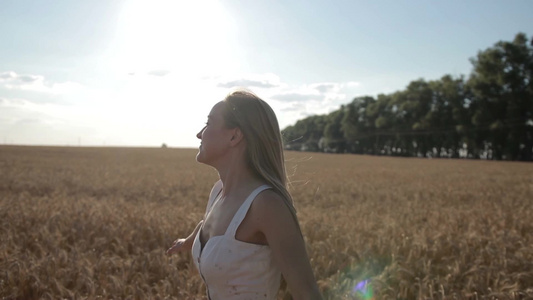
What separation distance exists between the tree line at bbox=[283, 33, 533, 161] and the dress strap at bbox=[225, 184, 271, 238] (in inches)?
1891

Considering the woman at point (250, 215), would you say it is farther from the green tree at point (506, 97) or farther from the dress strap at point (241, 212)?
the green tree at point (506, 97)

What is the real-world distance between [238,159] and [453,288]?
3.24 meters

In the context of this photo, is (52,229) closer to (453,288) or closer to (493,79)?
(453,288)

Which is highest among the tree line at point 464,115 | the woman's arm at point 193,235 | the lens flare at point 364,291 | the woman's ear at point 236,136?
the tree line at point 464,115

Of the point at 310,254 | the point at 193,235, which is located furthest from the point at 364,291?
the point at 193,235

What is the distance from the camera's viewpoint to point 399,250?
203 inches

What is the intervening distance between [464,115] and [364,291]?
237 feet

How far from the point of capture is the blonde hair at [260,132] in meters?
1.81

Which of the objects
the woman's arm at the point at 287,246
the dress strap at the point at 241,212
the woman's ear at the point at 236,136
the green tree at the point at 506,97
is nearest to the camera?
the woman's arm at the point at 287,246

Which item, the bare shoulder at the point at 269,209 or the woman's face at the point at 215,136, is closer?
the bare shoulder at the point at 269,209

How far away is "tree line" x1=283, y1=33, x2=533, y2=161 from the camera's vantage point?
59.9 m

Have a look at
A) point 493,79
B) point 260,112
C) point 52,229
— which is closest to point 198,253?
point 260,112

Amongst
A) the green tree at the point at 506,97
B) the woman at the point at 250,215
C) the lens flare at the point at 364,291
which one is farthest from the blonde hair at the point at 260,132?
the green tree at the point at 506,97

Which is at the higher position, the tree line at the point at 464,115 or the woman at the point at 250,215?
the tree line at the point at 464,115
